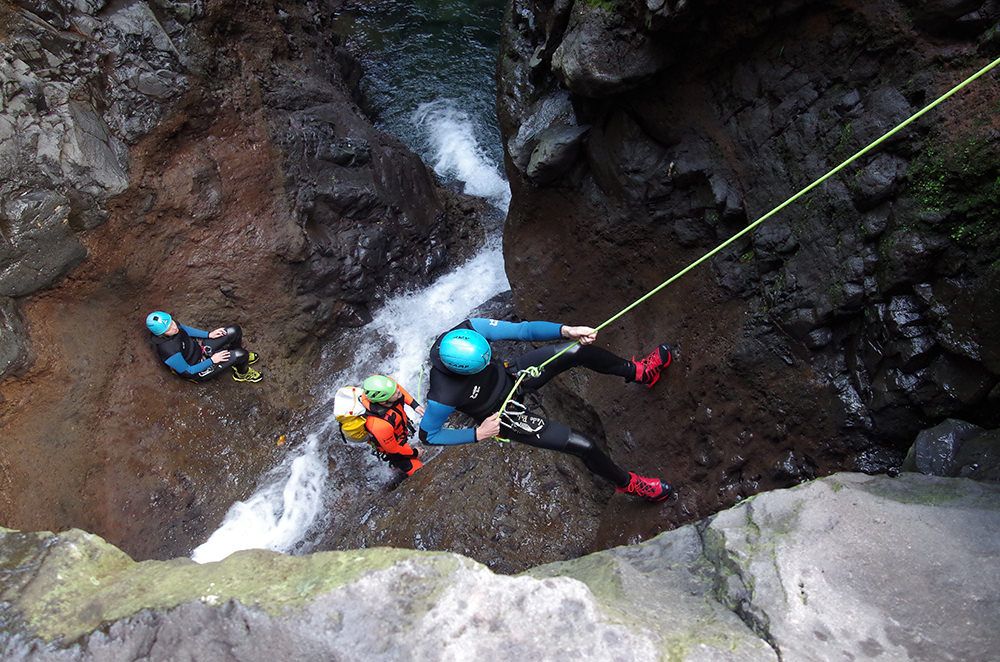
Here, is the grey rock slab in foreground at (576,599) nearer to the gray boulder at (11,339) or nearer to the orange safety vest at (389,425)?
the orange safety vest at (389,425)


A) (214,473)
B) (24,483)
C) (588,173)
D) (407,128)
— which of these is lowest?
(214,473)

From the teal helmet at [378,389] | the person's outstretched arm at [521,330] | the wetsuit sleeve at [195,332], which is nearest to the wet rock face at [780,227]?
the person's outstretched arm at [521,330]

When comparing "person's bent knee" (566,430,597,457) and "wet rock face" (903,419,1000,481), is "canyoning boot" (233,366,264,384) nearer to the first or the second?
"person's bent knee" (566,430,597,457)

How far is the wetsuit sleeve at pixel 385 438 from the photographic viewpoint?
5402 millimetres

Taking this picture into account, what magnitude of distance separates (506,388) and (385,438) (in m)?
1.40

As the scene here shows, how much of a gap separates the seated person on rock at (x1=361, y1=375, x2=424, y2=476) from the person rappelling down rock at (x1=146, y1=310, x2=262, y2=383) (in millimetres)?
2167

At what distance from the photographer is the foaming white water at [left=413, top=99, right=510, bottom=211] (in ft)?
32.8

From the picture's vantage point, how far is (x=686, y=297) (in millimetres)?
5238

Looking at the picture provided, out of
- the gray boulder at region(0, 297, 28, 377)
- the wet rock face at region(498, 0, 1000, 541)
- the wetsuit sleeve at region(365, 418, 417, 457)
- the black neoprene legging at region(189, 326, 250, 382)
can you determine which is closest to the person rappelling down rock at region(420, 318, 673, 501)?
the wet rock face at region(498, 0, 1000, 541)

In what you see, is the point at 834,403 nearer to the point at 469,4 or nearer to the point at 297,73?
the point at 297,73

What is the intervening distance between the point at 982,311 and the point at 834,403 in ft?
3.39

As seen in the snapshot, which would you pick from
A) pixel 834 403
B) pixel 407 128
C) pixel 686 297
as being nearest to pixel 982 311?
pixel 834 403

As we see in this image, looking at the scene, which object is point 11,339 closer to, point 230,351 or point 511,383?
point 230,351

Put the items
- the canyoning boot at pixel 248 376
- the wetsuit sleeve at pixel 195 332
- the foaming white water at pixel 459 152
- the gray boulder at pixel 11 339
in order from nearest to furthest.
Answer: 1. the gray boulder at pixel 11 339
2. the wetsuit sleeve at pixel 195 332
3. the canyoning boot at pixel 248 376
4. the foaming white water at pixel 459 152
